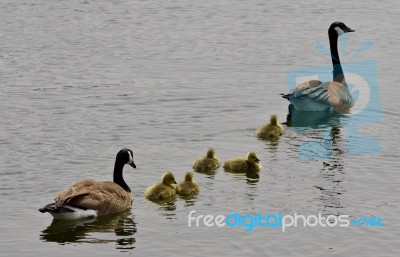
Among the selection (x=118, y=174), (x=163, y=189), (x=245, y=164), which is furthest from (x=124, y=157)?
(x=245, y=164)

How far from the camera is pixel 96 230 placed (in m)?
19.6

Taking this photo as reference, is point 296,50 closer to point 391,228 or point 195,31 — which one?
point 195,31

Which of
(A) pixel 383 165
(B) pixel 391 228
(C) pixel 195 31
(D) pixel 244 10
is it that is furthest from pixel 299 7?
(B) pixel 391 228

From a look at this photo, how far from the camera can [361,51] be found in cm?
3956

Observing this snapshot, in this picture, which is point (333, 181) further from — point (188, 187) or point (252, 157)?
point (188, 187)

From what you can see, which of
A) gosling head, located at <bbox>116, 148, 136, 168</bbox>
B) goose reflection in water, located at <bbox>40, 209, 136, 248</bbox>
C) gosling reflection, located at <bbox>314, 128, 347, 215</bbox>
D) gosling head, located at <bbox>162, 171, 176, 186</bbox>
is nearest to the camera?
goose reflection in water, located at <bbox>40, 209, 136, 248</bbox>

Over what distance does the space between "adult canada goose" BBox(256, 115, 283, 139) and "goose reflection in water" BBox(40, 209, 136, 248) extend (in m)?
6.61

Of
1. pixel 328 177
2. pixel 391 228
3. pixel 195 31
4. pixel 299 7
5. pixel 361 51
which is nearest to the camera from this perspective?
pixel 391 228

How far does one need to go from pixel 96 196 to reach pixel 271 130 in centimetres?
741

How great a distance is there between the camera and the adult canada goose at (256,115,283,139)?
2638cm

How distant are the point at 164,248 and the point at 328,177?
5.96 metres

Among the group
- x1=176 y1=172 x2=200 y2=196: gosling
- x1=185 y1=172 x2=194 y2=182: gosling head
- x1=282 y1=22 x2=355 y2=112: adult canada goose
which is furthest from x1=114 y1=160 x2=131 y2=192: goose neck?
x1=282 y1=22 x2=355 y2=112: adult canada goose

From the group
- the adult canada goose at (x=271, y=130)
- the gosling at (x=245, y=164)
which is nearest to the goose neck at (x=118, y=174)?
the gosling at (x=245, y=164)

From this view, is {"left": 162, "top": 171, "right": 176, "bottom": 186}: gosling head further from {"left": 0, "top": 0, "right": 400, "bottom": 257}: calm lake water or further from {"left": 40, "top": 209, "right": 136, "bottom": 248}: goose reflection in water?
{"left": 40, "top": 209, "right": 136, "bottom": 248}: goose reflection in water
